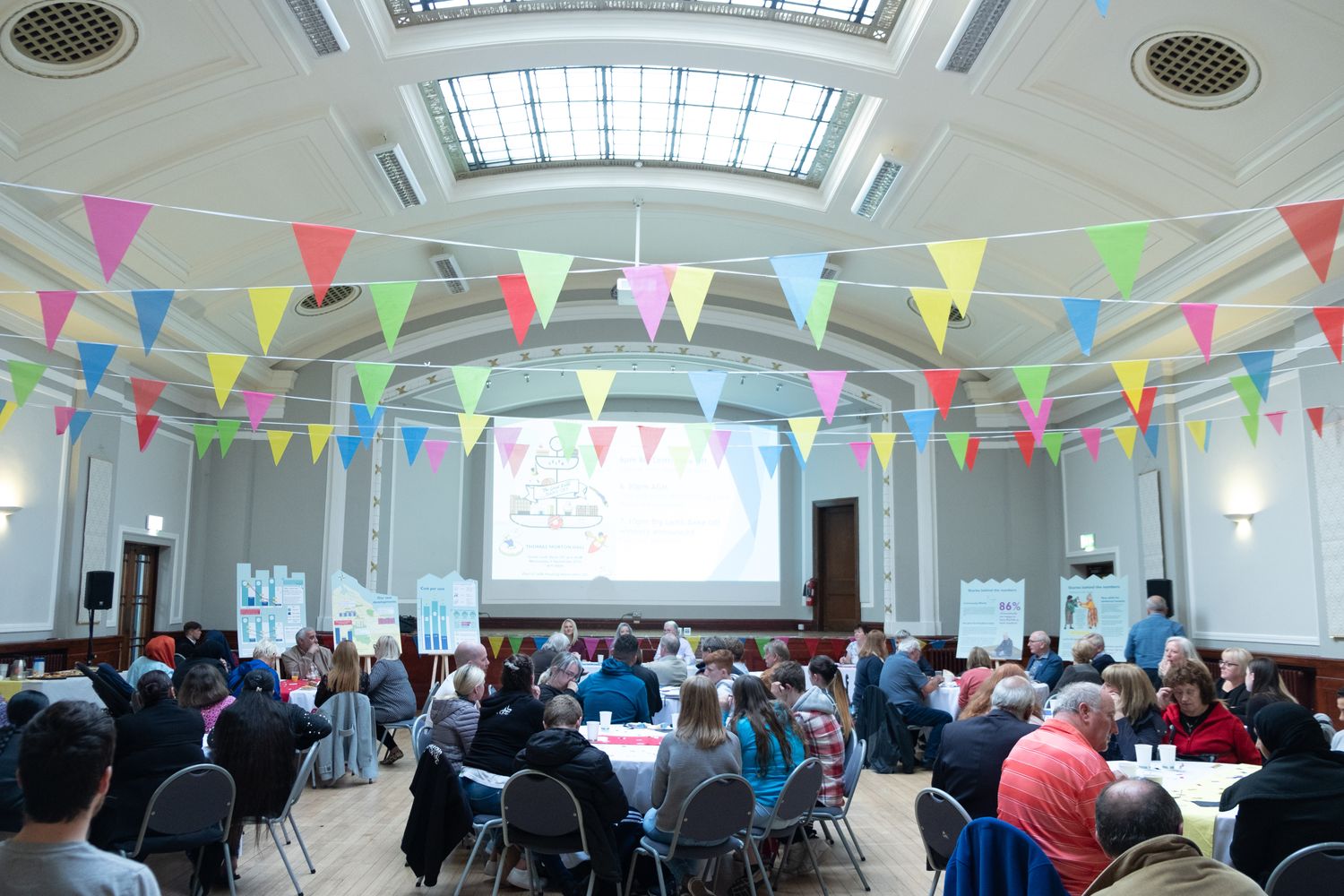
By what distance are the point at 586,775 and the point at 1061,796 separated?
6.04 feet

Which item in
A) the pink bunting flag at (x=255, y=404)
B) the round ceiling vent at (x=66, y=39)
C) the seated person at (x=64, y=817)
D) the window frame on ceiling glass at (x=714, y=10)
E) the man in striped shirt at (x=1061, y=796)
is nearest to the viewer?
the seated person at (x=64, y=817)

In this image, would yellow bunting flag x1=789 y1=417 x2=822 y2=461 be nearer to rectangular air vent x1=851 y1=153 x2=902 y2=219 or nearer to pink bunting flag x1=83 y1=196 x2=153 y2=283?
rectangular air vent x1=851 y1=153 x2=902 y2=219

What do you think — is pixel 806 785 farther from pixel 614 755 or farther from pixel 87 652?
pixel 87 652

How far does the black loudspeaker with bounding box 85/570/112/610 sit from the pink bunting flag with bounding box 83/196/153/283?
5821mm

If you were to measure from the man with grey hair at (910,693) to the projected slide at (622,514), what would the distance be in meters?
6.40

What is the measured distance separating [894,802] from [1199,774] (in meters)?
3.17

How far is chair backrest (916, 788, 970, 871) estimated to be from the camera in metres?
3.51

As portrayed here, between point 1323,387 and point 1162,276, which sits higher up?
point 1162,276

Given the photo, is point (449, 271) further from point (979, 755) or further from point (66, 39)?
point (979, 755)

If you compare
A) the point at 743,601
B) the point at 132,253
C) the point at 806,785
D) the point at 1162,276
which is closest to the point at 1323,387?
the point at 1162,276

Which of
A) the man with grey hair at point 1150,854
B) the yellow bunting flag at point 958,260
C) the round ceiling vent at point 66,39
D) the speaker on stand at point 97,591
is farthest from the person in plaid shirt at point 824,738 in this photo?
the speaker on stand at point 97,591

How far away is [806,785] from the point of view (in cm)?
450

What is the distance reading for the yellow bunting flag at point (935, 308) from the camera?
5.61 meters

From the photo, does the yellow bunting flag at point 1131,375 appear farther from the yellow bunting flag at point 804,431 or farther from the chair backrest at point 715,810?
the chair backrest at point 715,810
